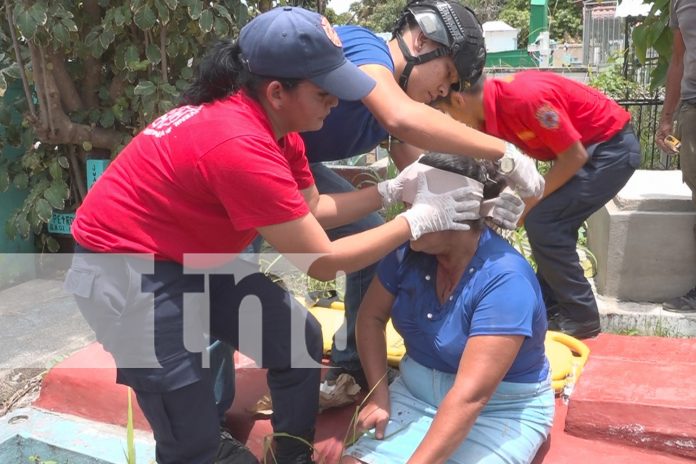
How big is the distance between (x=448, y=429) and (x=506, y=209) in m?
0.63

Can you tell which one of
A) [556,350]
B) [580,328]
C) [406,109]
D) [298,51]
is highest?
[298,51]

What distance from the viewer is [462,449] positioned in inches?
78.4

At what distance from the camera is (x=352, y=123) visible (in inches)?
96.8

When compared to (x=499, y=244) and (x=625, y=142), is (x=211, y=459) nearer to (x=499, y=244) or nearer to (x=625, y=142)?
(x=499, y=244)

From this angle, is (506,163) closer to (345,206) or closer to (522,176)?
(522,176)

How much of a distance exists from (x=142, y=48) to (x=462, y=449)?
3497 millimetres

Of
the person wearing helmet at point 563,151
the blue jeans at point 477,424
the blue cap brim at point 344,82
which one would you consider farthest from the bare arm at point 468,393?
the person wearing helmet at point 563,151

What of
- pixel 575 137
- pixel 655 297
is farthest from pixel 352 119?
pixel 655 297

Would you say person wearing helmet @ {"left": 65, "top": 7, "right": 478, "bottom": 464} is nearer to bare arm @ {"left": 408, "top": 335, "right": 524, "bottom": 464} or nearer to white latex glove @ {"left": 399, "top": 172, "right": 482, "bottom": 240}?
white latex glove @ {"left": 399, "top": 172, "right": 482, "bottom": 240}

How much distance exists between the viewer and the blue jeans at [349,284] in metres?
2.62

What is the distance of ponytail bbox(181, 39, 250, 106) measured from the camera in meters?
1.89

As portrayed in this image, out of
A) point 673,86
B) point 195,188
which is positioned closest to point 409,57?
point 195,188

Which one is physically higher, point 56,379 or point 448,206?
point 448,206

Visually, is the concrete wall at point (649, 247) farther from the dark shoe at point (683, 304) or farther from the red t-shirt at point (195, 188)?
the red t-shirt at point (195, 188)
